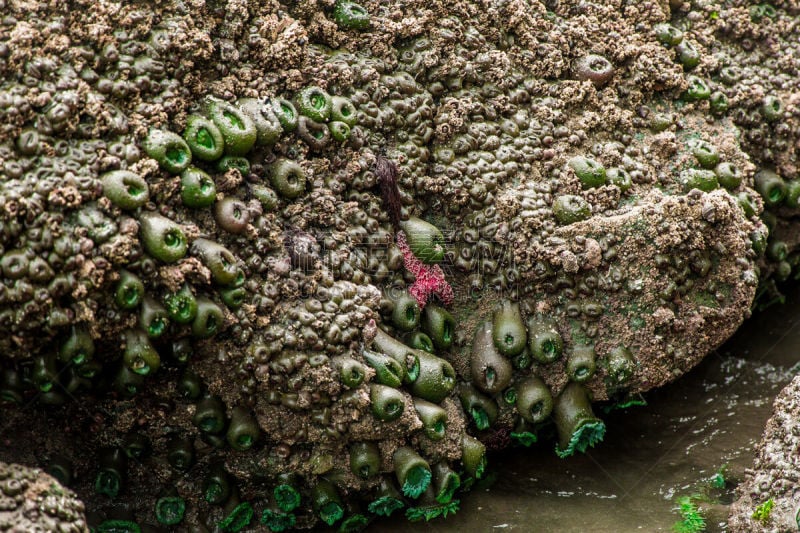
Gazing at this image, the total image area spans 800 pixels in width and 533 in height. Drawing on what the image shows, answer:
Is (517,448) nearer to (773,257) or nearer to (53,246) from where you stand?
(773,257)

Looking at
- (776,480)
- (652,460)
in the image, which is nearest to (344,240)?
(652,460)

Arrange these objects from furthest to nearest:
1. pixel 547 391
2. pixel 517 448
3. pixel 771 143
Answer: pixel 771 143, pixel 517 448, pixel 547 391

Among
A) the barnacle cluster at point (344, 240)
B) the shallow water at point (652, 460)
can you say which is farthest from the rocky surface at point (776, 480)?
the barnacle cluster at point (344, 240)

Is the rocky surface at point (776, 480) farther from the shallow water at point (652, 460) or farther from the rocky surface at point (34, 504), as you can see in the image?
the rocky surface at point (34, 504)

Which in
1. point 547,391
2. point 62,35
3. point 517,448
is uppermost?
point 62,35

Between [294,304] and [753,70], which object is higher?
[753,70]

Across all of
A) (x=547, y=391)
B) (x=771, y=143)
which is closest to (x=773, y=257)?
(x=771, y=143)
